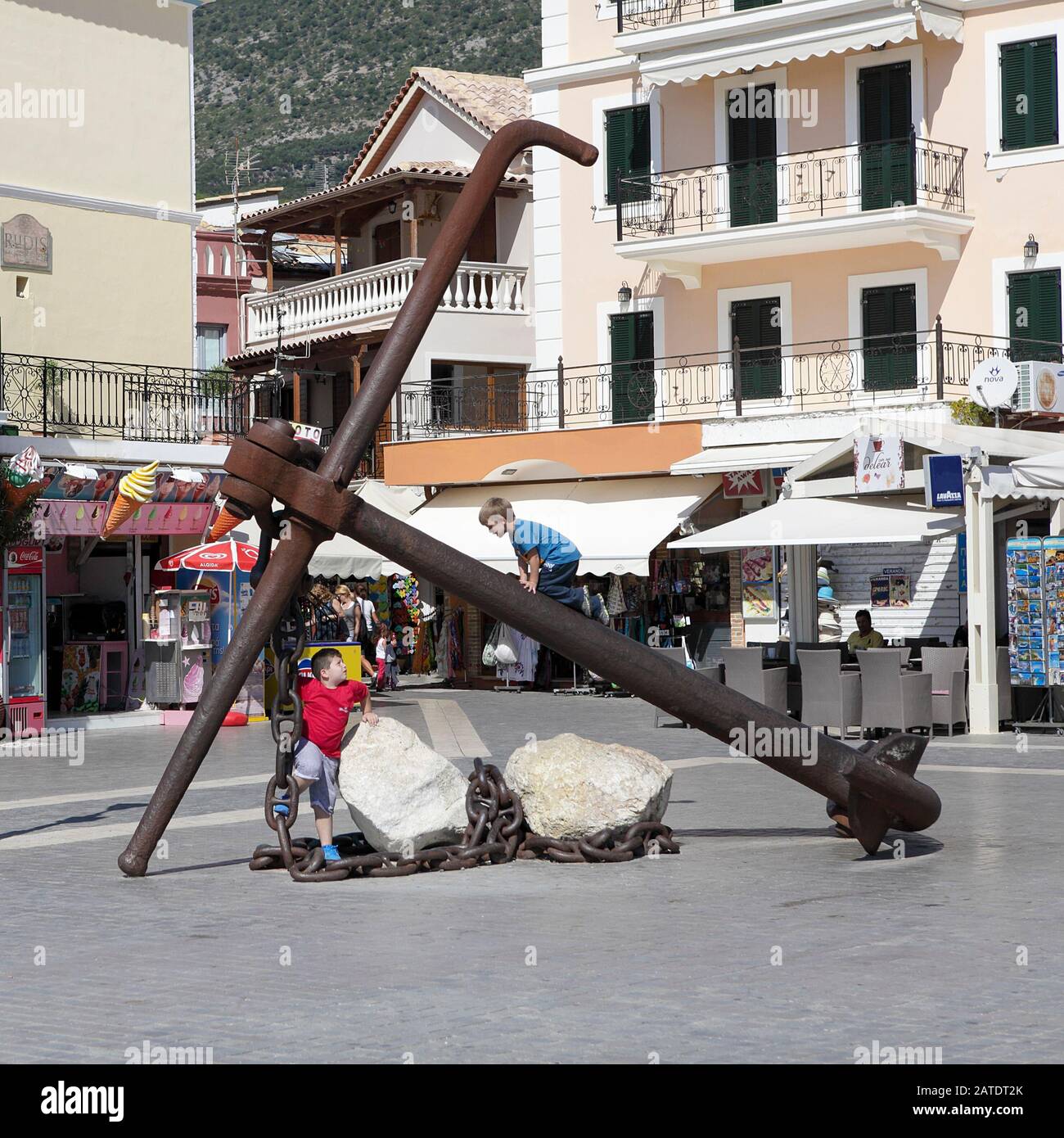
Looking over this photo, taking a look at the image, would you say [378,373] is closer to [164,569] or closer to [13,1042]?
[13,1042]

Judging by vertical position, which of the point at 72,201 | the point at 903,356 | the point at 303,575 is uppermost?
the point at 72,201

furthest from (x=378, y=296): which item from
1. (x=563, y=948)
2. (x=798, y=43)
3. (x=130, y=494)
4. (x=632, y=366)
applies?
(x=563, y=948)

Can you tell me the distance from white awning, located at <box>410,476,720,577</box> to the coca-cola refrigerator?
6993mm

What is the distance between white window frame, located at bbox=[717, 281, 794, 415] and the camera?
94.9 feet

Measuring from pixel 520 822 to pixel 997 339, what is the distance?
723 inches

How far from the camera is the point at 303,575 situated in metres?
9.80

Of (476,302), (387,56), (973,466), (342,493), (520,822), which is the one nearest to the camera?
(342,493)

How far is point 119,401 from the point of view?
24.3 meters

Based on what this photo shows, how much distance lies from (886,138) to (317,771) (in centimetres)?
2060

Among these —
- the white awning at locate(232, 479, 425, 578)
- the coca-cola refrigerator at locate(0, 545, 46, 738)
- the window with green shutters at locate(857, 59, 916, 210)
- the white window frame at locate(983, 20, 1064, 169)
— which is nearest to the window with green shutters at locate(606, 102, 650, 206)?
the window with green shutters at locate(857, 59, 916, 210)

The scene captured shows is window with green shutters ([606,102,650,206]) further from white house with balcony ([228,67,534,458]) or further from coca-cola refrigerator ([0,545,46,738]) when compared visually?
coca-cola refrigerator ([0,545,46,738])

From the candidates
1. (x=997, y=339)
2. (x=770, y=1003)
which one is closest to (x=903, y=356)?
(x=997, y=339)

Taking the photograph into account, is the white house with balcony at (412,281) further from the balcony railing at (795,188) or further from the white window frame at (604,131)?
the balcony railing at (795,188)

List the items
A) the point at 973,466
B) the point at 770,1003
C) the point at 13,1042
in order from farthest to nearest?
1. the point at 973,466
2. the point at 770,1003
3. the point at 13,1042
